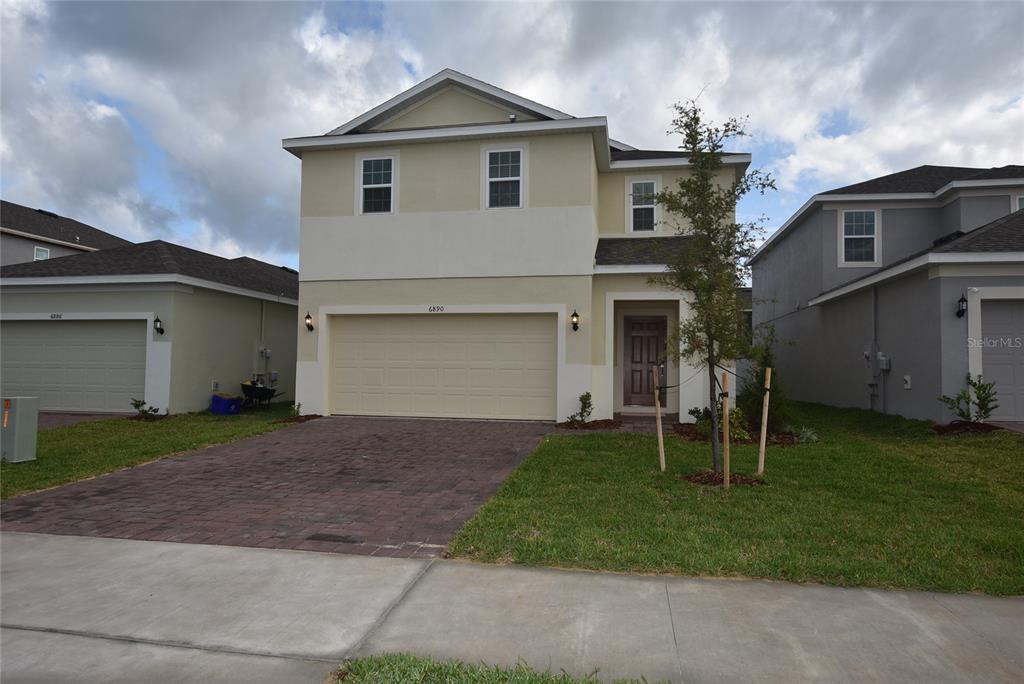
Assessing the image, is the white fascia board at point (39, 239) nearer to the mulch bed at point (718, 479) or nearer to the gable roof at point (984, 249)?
the mulch bed at point (718, 479)

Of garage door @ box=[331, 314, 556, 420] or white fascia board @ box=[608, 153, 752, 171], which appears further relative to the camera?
white fascia board @ box=[608, 153, 752, 171]

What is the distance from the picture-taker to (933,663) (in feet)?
10.2

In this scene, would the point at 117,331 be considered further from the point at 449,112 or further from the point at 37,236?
the point at 37,236

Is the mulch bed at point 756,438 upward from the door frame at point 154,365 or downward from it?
downward

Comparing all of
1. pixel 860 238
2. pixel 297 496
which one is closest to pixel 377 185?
pixel 297 496

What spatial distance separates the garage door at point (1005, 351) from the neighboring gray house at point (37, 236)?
1228 inches

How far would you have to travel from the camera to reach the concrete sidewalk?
309 cm

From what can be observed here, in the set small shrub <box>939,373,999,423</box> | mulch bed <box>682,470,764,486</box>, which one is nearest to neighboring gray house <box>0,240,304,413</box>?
A: mulch bed <box>682,470,764,486</box>

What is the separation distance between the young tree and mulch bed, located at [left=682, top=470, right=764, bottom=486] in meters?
0.17

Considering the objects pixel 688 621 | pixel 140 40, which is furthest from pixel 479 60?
pixel 688 621

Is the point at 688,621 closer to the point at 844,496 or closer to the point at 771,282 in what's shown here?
the point at 844,496

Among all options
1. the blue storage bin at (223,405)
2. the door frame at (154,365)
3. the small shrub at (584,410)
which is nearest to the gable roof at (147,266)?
the door frame at (154,365)

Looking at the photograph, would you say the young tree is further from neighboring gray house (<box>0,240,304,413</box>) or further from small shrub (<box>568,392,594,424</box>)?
neighboring gray house (<box>0,240,304,413</box>)

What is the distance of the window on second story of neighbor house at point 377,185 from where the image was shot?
13211mm
